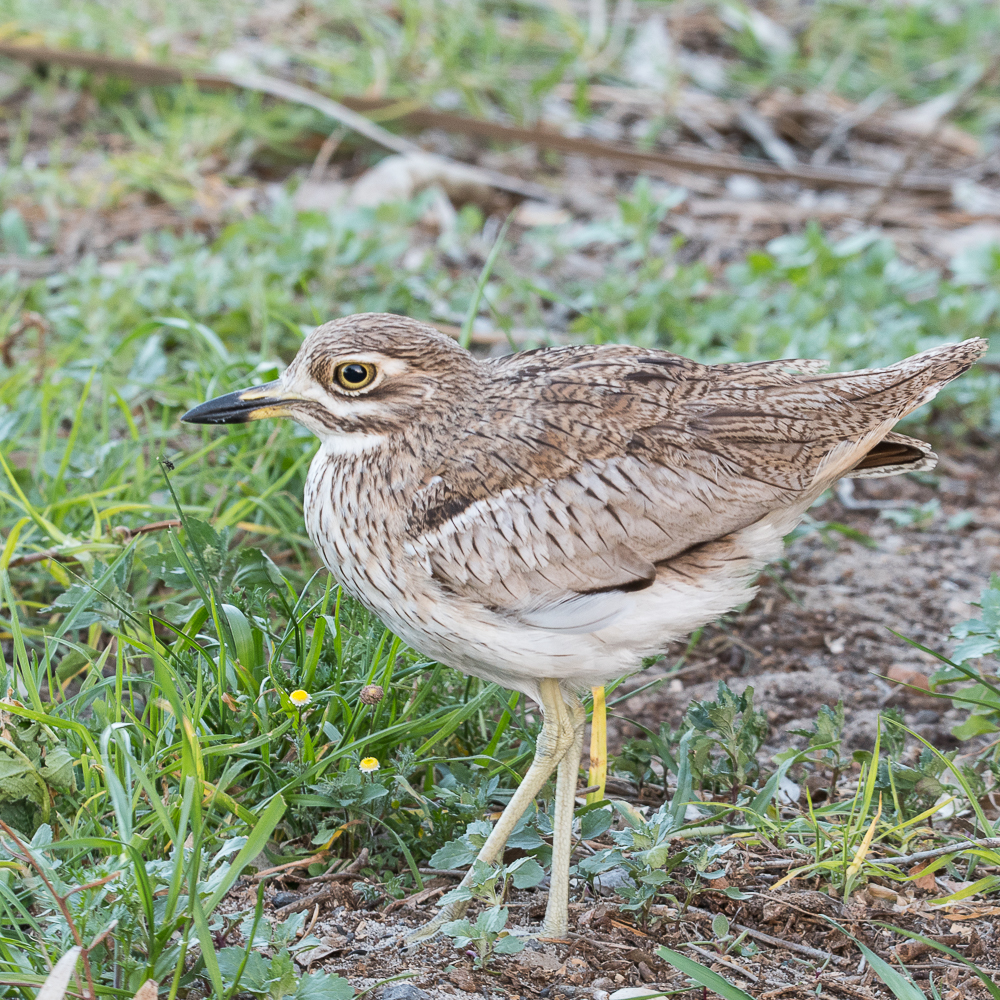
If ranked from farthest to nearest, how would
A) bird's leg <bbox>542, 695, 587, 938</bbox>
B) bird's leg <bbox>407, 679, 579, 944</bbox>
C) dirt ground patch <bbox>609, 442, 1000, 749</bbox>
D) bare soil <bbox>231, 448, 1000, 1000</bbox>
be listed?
A: 1. dirt ground patch <bbox>609, 442, 1000, 749</bbox>
2. bird's leg <bbox>407, 679, 579, 944</bbox>
3. bird's leg <bbox>542, 695, 587, 938</bbox>
4. bare soil <bbox>231, 448, 1000, 1000</bbox>

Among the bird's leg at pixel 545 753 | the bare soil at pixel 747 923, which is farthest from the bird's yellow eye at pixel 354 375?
the bare soil at pixel 747 923

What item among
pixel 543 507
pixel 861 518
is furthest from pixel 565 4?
pixel 543 507

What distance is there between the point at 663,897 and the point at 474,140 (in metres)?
5.73

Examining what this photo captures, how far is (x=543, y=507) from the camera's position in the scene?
299 cm

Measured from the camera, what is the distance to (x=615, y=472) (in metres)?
3.01

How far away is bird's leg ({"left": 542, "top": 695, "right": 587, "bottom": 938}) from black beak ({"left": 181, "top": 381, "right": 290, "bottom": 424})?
1.14 meters

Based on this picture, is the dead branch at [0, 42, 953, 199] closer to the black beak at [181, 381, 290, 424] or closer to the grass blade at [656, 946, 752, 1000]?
the black beak at [181, 381, 290, 424]

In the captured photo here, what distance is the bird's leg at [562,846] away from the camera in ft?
9.46

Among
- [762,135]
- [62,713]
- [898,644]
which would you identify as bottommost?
[898,644]

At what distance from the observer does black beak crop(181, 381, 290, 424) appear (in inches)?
128

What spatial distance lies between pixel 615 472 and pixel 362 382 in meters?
0.71

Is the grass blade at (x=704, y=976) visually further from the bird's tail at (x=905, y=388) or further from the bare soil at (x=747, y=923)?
the bird's tail at (x=905, y=388)

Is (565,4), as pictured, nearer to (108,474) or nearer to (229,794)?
(108,474)

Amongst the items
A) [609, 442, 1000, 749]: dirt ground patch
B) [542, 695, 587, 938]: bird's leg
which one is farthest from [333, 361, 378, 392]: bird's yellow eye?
[609, 442, 1000, 749]: dirt ground patch
